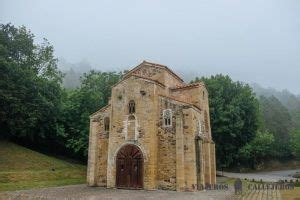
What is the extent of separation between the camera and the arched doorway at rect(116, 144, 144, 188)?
2586cm

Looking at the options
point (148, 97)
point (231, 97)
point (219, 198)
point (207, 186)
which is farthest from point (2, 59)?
point (231, 97)

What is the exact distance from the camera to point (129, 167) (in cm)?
2650

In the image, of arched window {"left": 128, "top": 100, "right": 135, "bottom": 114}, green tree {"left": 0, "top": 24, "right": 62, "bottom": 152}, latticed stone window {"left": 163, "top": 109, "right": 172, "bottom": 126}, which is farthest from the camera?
green tree {"left": 0, "top": 24, "right": 62, "bottom": 152}

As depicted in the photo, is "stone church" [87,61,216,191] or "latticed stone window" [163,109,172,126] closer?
"stone church" [87,61,216,191]

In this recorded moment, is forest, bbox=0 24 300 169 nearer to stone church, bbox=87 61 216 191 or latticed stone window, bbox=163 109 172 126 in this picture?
stone church, bbox=87 61 216 191

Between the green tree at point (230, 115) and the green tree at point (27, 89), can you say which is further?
the green tree at point (230, 115)

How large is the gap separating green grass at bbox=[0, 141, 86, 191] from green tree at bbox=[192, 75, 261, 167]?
20.1m

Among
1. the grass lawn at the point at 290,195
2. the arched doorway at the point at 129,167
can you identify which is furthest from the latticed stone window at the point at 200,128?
the grass lawn at the point at 290,195

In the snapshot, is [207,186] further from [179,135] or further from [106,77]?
[106,77]

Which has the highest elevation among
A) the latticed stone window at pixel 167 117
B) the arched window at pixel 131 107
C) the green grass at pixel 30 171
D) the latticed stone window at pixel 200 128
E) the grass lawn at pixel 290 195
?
the arched window at pixel 131 107

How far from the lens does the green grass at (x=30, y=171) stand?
84.6 feet

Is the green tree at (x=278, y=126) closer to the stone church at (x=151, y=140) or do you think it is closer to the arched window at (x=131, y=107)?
the stone church at (x=151, y=140)

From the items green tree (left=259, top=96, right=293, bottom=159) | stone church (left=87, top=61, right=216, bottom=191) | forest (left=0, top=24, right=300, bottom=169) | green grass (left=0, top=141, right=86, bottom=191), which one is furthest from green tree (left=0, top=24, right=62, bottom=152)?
green tree (left=259, top=96, right=293, bottom=159)

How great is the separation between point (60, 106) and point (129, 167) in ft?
60.0
